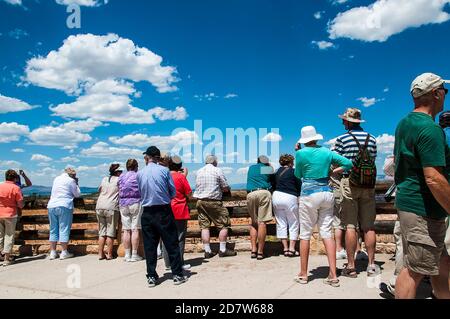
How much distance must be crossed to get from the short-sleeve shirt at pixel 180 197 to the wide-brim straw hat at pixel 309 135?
235 centimetres

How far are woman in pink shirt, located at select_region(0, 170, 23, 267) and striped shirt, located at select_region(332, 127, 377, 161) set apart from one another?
6.83 m

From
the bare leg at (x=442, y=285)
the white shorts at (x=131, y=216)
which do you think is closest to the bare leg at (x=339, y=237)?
the bare leg at (x=442, y=285)

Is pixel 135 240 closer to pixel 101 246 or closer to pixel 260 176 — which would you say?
pixel 101 246

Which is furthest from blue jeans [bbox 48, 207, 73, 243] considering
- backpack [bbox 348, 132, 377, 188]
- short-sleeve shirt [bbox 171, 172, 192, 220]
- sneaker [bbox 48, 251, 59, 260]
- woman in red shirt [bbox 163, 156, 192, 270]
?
backpack [bbox 348, 132, 377, 188]

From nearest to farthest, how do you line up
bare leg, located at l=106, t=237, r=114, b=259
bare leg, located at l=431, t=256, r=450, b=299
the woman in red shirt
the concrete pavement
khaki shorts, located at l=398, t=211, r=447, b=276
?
Answer: khaki shorts, located at l=398, t=211, r=447, b=276, bare leg, located at l=431, t=256, r=450, b=299, the concrete pavement, the woman in red shirt, bare leg, located at l=106, t=237, r=114, b=259

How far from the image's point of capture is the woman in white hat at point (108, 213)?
25.1ft

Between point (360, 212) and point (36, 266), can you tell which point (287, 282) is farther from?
point (36, 266)

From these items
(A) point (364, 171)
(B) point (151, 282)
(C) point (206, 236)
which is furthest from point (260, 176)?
(B) point (151, 282)

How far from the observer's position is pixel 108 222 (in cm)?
770

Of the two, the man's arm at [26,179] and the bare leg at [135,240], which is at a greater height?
the man's arm at [26,179]

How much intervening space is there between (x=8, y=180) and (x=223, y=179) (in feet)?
15.8

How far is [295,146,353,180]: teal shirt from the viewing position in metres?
4.77

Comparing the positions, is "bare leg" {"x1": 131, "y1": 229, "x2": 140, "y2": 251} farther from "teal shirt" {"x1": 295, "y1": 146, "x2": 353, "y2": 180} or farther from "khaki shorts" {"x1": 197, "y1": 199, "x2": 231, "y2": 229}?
"teal shirt" {"x1": 295, "y1": 146, "x2": 353, "y2": 180}

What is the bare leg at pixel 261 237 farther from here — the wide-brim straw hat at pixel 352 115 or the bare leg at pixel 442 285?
the bare leg at pixel 442 285
